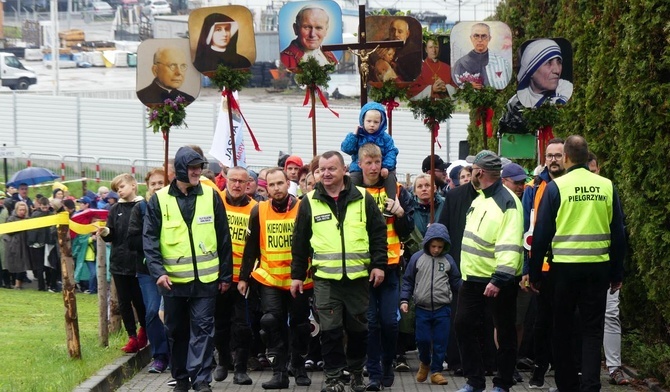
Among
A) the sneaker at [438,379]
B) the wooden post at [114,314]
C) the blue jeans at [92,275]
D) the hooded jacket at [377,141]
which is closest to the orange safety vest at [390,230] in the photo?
the hooded jacket at [377,141]

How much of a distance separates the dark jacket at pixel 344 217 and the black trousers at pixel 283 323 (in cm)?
72

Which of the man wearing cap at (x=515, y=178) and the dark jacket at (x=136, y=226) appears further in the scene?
the man wearing cap at (x=515, y=178)

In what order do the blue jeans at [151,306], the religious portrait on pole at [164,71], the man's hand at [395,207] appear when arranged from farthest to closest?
the religious portrait on pole at [164,71]
the blue jeans at [151,306]
the man's hand at [395,207]

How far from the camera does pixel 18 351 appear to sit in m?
13.6

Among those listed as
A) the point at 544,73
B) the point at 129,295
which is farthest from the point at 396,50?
the point at 129,295

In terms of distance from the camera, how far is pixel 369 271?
11430 mm

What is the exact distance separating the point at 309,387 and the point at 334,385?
78cm

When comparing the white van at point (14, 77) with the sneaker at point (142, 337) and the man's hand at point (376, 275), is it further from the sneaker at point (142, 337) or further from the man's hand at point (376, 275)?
the man's hand at point (376, 275)

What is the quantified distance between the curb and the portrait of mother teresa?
18.2 feet

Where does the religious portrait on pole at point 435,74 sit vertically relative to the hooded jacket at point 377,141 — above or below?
above

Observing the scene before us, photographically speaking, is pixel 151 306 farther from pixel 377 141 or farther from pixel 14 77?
pixel 14 77

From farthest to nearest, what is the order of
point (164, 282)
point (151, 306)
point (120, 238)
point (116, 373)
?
point (120, 238)
point (151, 306)
point (116, 373)
point (164, 282)

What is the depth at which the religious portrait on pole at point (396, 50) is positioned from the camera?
15.8 m

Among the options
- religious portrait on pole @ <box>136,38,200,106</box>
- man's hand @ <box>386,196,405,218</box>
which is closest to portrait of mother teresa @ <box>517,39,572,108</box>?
religious portrait on pole @ <box>136,38,200,106</box>
